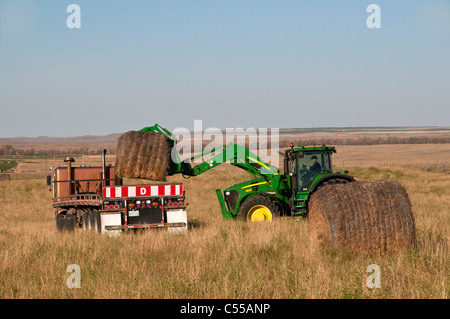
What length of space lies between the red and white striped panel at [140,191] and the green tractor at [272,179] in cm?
92

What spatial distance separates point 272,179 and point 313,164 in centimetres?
131

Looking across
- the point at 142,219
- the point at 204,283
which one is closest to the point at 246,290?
the point at 204,283

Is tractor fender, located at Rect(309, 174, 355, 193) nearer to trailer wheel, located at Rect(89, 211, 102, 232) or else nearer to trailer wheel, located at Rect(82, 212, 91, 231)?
trailer wheel, located at Rect(89, 211, 102, 232)

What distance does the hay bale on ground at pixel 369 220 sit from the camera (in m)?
9.38

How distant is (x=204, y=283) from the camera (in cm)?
772

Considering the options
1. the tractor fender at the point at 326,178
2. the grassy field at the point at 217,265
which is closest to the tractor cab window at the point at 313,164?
the tractor fender at the point at 326,178

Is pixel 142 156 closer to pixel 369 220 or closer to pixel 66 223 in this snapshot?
pixel 66 223

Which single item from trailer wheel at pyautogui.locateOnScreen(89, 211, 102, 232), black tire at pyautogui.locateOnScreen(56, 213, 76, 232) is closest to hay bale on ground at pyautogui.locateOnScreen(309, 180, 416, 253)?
trailer wheel at pyautogui.locateOnScreen(89, 211, 102, 232)

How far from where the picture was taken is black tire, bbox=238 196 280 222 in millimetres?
15062

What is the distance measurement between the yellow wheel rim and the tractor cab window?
1.37 metres

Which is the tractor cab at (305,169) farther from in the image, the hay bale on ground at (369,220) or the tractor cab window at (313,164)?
the hay bale on ground at (369,220)
